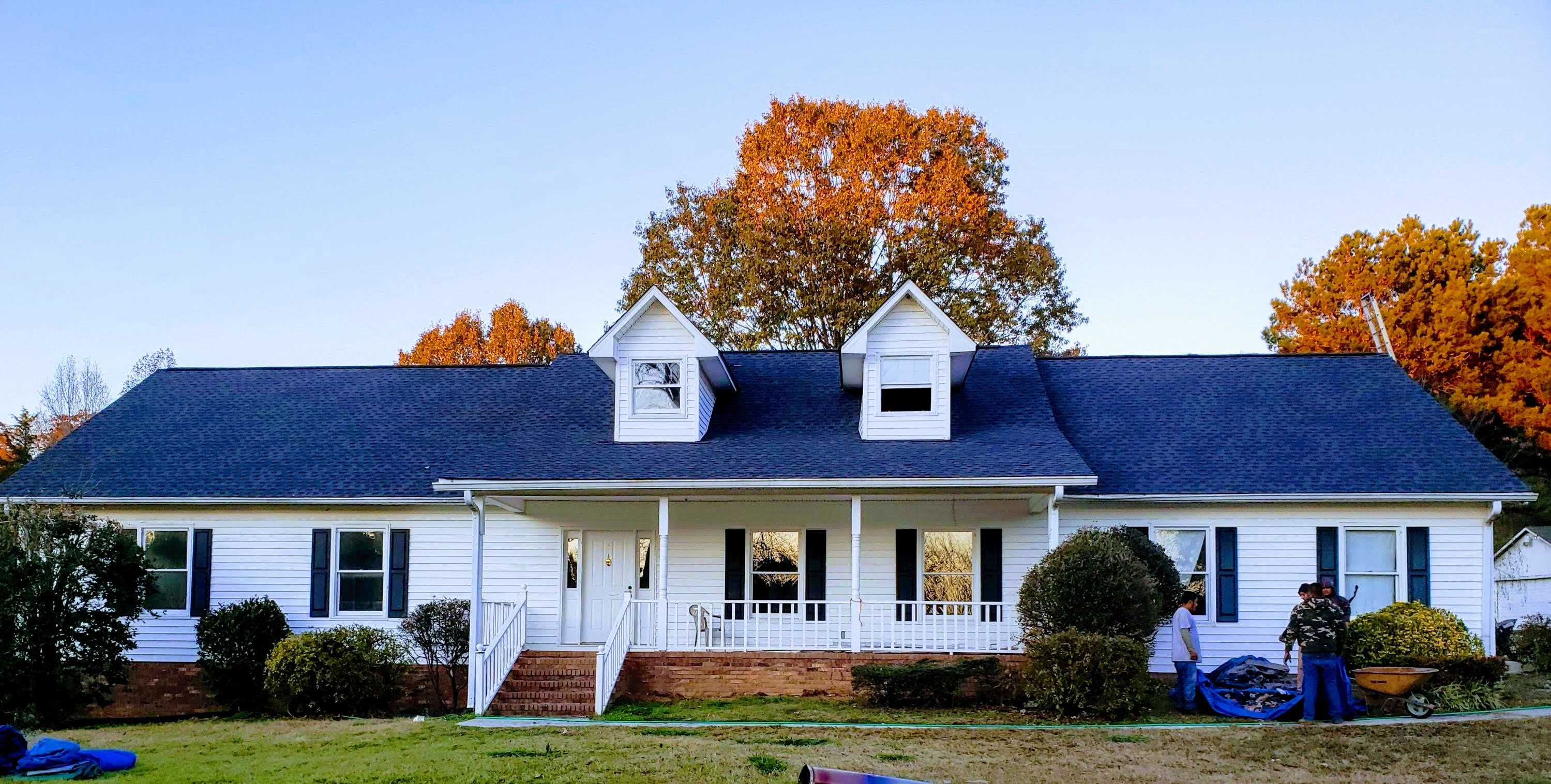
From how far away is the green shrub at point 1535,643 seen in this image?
2272cm

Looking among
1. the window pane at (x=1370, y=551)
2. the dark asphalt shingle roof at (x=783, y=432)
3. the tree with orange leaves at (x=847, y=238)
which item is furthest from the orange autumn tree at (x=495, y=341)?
the window pane at (x=1370, y=551)

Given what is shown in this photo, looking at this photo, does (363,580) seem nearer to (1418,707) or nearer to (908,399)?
(908,399)

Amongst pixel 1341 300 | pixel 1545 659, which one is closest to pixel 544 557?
pixel 1545 659

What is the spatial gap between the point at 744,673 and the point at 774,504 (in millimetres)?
3414

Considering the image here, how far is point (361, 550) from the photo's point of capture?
21.9 meters

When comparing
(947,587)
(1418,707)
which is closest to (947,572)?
(947,587)

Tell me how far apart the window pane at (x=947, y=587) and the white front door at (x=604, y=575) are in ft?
15.6

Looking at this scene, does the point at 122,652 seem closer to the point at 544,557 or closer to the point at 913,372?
the point at 544,557

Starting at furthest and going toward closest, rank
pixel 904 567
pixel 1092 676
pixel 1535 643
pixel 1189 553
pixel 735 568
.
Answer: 1. pixel 1535 643
2. pixel 735 568
3. pixel 904 567
4. pixel 1189 553
5. pixel 1092 676

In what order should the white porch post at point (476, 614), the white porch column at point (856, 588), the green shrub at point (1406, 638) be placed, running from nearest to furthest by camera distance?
the white porch post at point (476, 614) → the green shrub at point (1406, 638) → the white porch column at point (856, 588)

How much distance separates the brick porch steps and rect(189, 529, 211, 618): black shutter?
5.61 meters

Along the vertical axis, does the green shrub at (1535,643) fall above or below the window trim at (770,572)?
below

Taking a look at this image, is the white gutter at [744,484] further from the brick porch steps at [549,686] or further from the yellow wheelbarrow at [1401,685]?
the yellow wheelbarrow at [1401,685]

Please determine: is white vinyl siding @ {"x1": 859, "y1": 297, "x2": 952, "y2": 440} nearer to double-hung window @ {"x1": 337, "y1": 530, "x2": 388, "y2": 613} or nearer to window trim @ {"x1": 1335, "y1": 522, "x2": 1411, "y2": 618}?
window trim @ {"x1": 1335, "y1": 522, "x2": 1411, "y2": 618}
